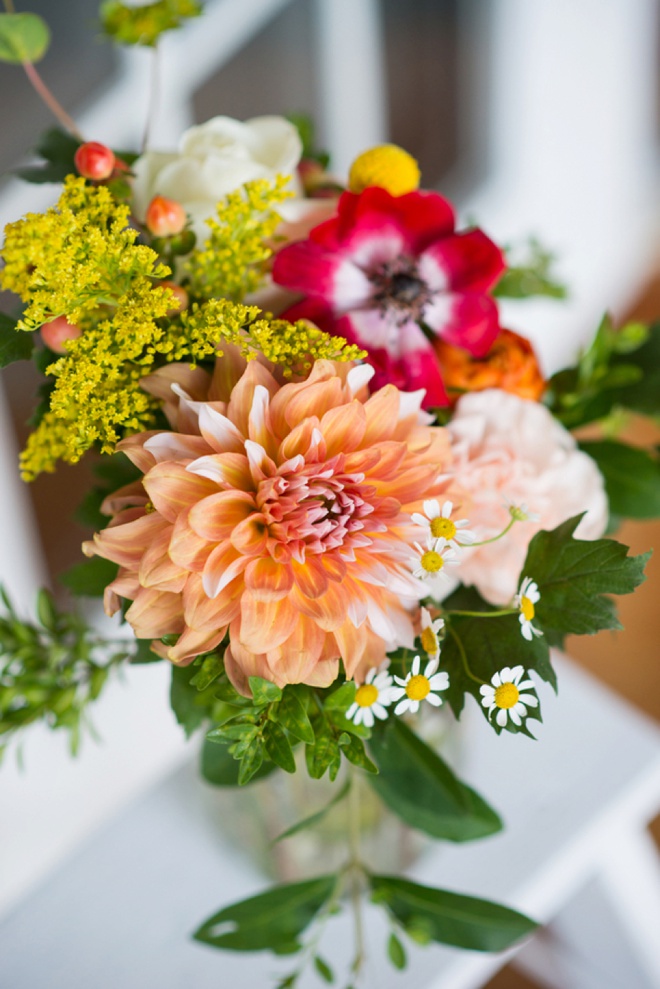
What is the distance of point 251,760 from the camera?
346 millimetres

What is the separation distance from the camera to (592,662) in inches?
59.2

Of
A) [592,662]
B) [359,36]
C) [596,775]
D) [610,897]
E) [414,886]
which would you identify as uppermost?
[359,36]

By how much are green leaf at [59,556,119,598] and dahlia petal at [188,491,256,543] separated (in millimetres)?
141

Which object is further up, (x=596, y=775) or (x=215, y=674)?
(x=215, y=674)

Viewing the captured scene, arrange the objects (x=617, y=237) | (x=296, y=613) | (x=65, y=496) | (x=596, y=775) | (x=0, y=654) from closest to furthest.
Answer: (x=296, y=613) < (x=0, y=654) < (x=596, y=775) < (x=65, y=496) < (x=617, y=237)

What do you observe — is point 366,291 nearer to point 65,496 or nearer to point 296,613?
point 296,613

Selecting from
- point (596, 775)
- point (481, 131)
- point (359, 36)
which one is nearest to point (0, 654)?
point (596, 775)

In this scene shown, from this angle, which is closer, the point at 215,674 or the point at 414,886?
the point at 215,674

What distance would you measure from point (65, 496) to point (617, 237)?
971 millimetres

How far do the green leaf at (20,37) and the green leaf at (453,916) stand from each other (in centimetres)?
52

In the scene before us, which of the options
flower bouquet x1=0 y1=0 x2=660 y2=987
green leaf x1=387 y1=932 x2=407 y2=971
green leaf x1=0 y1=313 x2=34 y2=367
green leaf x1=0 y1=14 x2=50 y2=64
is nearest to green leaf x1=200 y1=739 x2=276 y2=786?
flower bouquet x1=0 y1=0 x2=660 y2=987

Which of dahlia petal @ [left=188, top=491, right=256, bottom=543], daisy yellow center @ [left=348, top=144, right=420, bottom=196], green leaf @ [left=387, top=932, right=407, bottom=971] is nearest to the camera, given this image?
dahlia petal @ [left=188, top=491, right=256, bottom=543]

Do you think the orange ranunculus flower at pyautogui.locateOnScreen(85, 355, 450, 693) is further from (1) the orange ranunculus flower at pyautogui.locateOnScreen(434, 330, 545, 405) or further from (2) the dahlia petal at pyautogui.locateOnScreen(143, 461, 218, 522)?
(1) the orange ranunculus flower at pyautogui.locateOnScreen(434, 330, 545, 405)

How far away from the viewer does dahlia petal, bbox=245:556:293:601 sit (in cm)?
32
